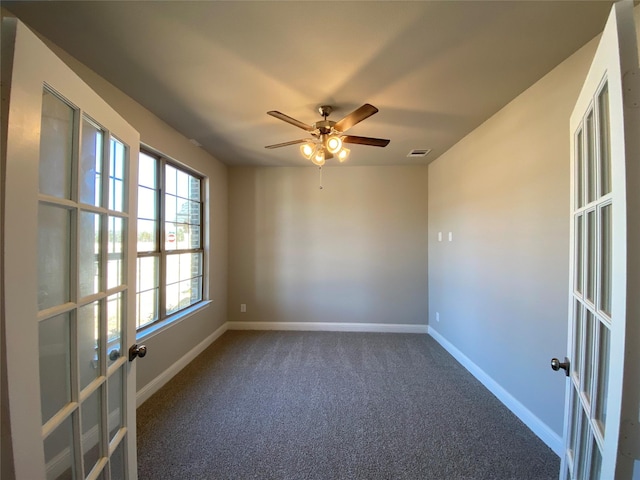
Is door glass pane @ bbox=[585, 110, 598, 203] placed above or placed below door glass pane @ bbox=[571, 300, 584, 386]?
above

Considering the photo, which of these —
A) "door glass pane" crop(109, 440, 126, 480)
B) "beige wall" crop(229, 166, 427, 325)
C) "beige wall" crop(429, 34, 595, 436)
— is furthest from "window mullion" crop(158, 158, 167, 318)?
"beige wall" crop(429, 34, 595, 436)

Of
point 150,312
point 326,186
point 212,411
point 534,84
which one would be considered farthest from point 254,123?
point 212,411

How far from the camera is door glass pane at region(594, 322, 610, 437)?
81 cm

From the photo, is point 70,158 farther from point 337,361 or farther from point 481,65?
point 337,361

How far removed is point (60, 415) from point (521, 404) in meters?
2.75

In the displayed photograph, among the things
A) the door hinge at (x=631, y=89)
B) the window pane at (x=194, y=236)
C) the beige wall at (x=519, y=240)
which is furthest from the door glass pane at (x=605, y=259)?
the window pane at (x=194, y=236)

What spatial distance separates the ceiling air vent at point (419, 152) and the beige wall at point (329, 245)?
45cm

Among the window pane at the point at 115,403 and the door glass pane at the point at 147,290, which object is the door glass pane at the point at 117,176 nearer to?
the window pane at the point at 115,403

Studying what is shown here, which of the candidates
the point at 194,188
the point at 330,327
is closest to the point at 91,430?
the point at 194,188

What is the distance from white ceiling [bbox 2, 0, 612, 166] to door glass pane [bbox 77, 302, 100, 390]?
1.44m

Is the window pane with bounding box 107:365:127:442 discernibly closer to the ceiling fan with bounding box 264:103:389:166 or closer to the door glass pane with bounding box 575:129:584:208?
the ceiling fan with bounding box 264:103:389:166

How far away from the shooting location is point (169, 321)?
2609mm

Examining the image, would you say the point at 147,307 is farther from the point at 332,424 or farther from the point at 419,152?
the point at 419,152

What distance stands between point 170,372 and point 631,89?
3.43 meters
